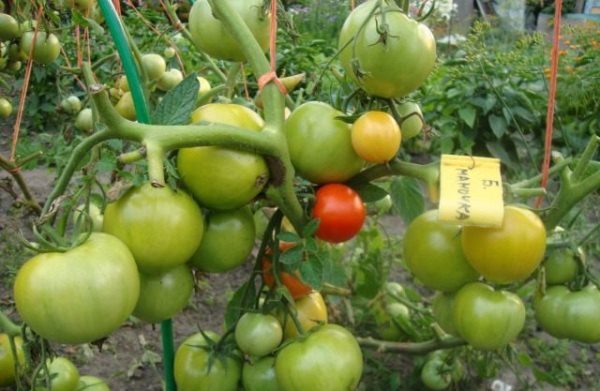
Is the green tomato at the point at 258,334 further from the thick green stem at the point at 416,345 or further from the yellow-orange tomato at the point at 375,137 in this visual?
the thick green stem at the point at 416,345

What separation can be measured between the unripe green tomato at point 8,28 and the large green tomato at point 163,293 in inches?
49.6

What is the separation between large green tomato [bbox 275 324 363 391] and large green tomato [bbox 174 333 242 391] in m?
0.12

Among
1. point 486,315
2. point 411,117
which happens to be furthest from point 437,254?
point 411,117

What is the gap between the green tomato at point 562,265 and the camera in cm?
96

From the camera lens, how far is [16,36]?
1787mm

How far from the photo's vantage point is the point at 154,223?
70cm

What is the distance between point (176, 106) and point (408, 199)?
1.38ft

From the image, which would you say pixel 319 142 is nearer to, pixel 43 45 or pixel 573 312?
pixel 573 312

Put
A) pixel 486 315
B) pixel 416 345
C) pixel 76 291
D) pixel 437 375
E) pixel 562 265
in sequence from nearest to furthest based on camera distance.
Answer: pixel 76 291, pixel 486 315, pixel 562 265, pixel 416 345, pixel 437 375

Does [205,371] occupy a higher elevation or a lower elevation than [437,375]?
higher

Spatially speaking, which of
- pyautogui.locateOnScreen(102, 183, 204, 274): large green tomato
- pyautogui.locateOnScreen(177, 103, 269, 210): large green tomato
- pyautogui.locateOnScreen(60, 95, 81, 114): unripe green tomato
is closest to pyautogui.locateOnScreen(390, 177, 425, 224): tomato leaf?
pyautogui.locateOnScreen(177, 103, 269, 210): large green tomato

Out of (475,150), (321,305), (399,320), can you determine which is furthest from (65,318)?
(475,150)

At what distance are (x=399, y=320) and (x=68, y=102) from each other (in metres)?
1.39

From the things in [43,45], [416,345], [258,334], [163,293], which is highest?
[43,45]
